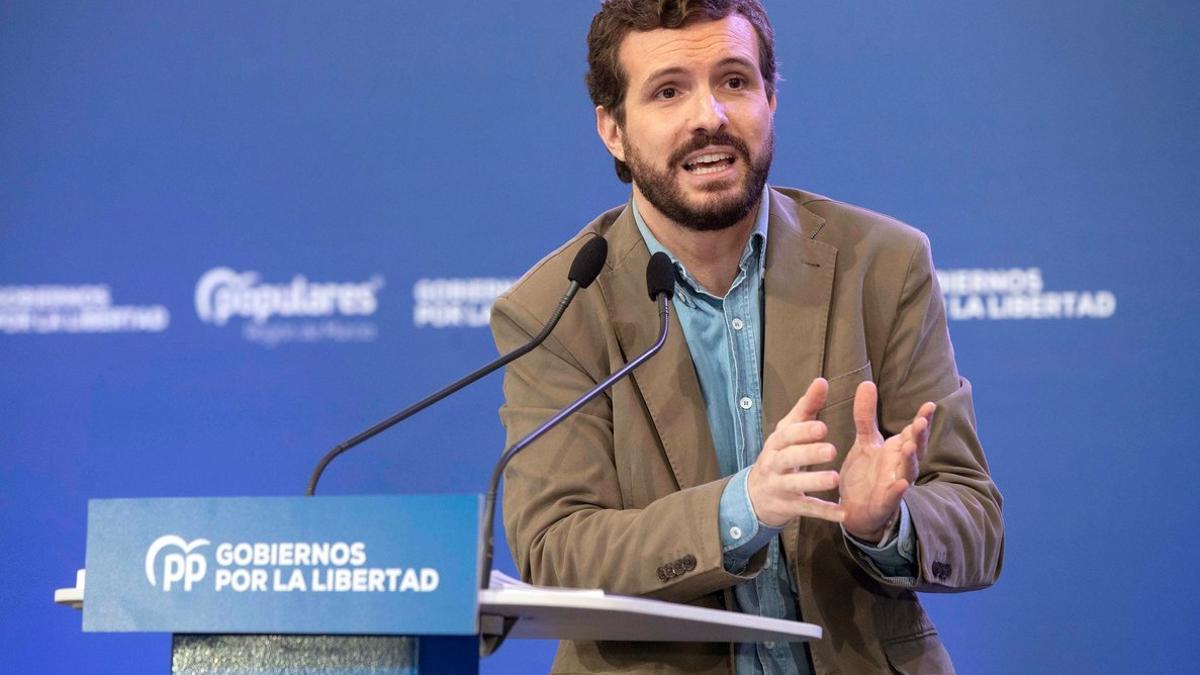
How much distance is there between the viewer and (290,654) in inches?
56.6

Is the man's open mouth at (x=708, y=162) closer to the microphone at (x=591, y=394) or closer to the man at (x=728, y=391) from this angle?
the man at (x=728, y=391)

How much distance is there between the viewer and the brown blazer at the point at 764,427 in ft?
6.58

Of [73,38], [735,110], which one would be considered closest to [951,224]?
[735,110]

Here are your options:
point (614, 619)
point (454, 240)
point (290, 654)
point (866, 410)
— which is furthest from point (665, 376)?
point (454, 240)

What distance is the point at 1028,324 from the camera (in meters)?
3.26

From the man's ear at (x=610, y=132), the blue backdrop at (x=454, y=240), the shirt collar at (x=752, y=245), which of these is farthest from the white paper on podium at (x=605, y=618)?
the blue backdrop at (x=454, y=240)

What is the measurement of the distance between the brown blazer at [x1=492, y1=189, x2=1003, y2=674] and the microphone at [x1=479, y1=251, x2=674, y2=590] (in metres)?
0.22

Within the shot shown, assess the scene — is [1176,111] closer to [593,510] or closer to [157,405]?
[593,510]

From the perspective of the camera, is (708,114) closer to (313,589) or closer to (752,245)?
(752,245)

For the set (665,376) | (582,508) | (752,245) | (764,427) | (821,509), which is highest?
(752,245)

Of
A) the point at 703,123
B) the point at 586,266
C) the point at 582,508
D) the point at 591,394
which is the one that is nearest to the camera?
the point at 591,394

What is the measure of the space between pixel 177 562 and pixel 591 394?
1.91ft

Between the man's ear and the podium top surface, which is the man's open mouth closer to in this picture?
the man's ear

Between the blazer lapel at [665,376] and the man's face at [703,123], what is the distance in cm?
14
